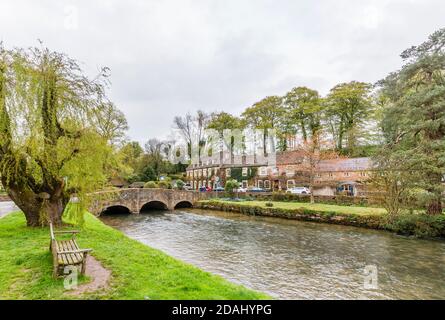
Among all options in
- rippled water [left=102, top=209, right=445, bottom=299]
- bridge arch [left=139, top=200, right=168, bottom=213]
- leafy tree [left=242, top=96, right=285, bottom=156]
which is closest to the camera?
rippled water [left=102, top=209, right=445, bottom=299]

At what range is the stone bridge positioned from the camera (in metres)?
28.8

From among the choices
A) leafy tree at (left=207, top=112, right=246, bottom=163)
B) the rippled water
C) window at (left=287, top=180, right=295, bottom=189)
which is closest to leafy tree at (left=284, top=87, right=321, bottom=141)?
leafy tree at (left=207, top=112, right=246, bottom=163)

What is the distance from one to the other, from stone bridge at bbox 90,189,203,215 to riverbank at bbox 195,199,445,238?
639 centimetres

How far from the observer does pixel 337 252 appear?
14.0 metres

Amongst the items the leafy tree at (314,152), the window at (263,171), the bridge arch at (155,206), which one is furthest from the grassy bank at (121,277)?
the window at (263,171)

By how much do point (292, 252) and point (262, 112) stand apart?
116 feet

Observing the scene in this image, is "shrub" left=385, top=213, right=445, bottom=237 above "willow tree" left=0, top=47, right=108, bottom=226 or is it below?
below

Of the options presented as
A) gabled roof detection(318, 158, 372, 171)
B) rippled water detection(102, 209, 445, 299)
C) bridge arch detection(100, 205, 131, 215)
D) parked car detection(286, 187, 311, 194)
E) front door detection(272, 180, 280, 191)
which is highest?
gabled roof detection(318, 158, 372, 171)

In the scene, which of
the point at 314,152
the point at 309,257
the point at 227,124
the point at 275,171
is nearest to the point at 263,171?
the point at 275,171

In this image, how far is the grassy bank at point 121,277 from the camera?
18.6ft

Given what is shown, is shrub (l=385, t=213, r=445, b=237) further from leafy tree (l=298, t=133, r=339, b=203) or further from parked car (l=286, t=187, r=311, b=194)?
parked car (l=286, t=187, r=311, b=194)

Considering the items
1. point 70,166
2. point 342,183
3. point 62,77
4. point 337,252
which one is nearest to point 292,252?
point 337,252

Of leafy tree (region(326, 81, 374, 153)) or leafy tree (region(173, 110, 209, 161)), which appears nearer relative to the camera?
leafy tree (region(326, 81, 374, 153))

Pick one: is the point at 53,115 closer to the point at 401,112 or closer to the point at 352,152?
the point at 401,112
